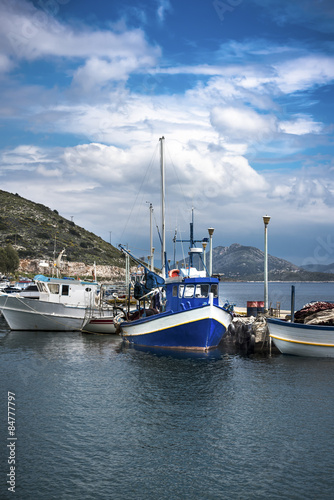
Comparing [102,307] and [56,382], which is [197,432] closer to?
[56,382]

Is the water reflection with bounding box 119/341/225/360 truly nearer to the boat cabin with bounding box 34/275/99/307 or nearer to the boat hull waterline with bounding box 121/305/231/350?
the boat hull waterline with bounding box 121/305/231/350

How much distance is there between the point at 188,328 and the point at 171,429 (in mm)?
15606

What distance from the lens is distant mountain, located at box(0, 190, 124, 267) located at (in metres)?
144

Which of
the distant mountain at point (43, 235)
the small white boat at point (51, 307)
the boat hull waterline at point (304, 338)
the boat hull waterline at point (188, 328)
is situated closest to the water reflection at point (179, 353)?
the boat hull waterline at point (188, 328)

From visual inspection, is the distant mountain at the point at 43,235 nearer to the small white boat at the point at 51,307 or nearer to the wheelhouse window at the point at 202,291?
the small white boat at the point at 51,307

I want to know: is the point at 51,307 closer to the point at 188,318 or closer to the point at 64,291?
the point at 64,291

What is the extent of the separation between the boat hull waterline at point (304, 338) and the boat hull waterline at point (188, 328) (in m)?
3.87

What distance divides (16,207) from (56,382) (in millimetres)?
157361

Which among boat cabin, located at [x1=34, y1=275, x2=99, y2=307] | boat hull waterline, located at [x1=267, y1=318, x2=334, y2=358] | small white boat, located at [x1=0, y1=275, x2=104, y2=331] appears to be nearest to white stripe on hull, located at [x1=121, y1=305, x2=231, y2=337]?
boat hull waterline, located at [x1=267, y1=318, x2=334, y2=358]

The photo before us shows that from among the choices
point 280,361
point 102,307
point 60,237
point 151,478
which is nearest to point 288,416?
point 151,478

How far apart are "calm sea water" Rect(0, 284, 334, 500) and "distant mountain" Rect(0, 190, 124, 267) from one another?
11238 centimetres

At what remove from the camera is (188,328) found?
33281 millimetres

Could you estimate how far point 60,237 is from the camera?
16200 cm

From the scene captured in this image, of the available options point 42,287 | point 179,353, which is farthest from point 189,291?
point 42,287
